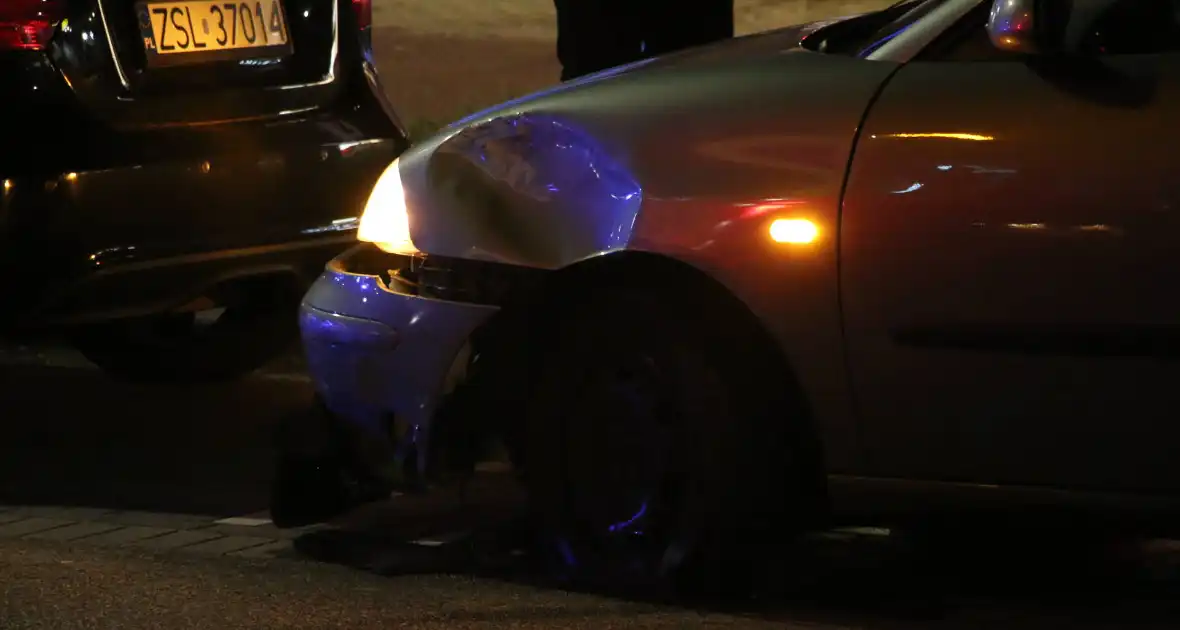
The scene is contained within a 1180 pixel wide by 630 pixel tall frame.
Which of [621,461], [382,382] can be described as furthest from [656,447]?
[382,382]

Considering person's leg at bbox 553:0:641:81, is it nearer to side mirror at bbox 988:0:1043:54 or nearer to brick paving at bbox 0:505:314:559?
brick paving at bbox 0:505:314:559

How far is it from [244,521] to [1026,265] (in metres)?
2.23

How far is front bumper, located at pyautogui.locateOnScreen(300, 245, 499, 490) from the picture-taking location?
424cm

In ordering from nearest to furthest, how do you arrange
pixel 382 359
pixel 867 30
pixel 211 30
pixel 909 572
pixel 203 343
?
pixel 382 359 < pixel 909 572 < pixel 867 30 < pixel 211 30 < pixel 203 343

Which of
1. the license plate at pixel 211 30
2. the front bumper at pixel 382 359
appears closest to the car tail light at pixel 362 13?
the license plate at pixel 211 30

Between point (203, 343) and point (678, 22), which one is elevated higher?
point (678, 22)

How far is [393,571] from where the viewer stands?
4551 millimetres

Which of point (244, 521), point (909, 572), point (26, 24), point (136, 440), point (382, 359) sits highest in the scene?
point (26, 24)

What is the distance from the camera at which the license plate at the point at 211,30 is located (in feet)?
18.4

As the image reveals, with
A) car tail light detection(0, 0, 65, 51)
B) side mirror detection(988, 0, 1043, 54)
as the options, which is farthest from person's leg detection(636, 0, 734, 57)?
side mirror detection(988, 0, 1043, 54)

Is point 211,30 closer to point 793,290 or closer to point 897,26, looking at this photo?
point 897,26

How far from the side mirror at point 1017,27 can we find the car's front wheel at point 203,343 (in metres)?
3.48

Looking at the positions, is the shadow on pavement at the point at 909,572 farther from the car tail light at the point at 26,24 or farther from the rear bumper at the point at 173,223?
the car tail light at the point at 26,24

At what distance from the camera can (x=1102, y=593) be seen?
4.31m
